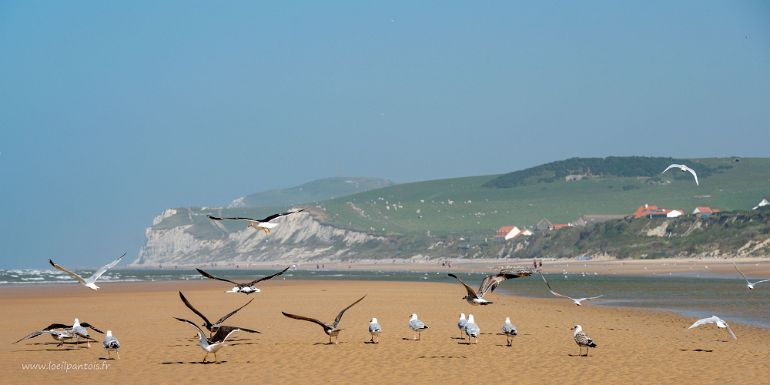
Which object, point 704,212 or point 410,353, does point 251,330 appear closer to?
point 410,353

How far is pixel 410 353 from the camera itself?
21438mm

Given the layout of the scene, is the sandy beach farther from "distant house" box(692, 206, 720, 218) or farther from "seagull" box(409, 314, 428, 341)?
"distant house" box(692, 206, 720, 218)

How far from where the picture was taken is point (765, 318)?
96.2 ft

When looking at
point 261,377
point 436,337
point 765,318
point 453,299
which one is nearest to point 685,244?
point 453,299

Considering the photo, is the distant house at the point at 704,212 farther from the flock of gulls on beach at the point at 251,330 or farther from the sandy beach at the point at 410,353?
the flock of gulls on beach at the point at 251,330

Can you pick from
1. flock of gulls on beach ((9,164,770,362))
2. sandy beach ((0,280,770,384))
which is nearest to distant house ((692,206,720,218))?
sandy beach ((0,280,770,384))

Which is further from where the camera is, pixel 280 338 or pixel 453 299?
pixel 453 299

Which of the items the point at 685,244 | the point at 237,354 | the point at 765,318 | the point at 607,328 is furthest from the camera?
the point at 685,244

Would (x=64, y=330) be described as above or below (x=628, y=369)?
above

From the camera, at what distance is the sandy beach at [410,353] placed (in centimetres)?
1802

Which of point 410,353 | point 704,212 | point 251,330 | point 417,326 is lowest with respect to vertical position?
point 410,353

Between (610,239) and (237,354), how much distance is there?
4403 inches

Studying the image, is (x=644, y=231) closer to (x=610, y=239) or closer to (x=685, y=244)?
(x=610, y=239)

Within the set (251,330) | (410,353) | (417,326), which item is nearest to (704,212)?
(417,326)
